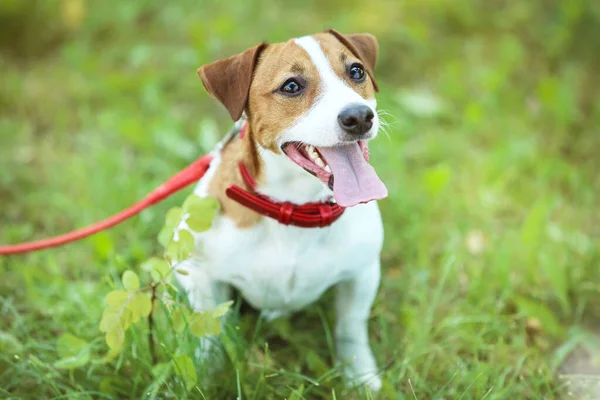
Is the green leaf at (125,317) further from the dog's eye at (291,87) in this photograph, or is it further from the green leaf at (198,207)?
the dog's eye at (291,87)

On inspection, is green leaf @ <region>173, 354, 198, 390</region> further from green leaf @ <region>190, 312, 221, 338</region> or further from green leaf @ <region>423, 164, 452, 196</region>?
green leaf @ <region>423, 164, 452, 196</region>

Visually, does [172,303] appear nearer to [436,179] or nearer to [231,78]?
[231,78]

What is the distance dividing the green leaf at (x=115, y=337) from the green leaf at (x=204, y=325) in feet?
0.80

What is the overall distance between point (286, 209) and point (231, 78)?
1.74 ft

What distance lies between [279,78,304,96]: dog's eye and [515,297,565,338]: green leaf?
151cm

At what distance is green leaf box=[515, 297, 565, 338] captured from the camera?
9.67 ft

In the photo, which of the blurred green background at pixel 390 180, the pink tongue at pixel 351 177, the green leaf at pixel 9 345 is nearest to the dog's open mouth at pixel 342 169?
the pink tongue at pixel 351 177

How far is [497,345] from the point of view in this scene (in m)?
2.83

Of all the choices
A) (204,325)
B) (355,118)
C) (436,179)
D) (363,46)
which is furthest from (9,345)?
(436,179)

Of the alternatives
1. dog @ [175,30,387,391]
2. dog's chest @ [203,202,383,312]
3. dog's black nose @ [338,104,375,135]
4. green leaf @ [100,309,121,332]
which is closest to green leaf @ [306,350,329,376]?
dog @ [175,30,387,391]

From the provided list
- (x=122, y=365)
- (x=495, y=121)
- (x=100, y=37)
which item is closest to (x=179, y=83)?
(x=100, y=37)

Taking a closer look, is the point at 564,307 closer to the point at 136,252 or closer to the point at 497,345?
the point at 497,345

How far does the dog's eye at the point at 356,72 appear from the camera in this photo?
2424mm

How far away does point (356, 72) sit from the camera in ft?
8.01
